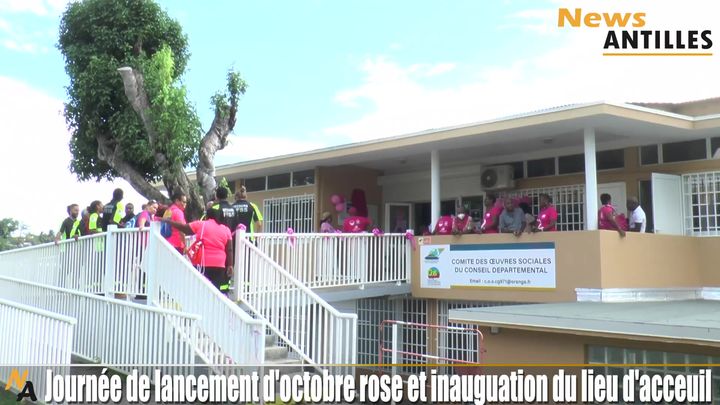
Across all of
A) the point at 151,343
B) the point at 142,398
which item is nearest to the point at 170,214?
the point at 151,343

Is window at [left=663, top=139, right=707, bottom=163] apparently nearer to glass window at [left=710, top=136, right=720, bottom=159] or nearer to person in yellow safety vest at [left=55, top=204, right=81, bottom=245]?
glass window at [left=710, top=136, right=720, bottom=159]

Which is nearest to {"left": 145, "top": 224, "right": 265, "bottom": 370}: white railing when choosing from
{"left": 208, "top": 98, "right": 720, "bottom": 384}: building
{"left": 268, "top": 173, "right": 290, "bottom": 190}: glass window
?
{"left": 208, "top": 98, "right": 720, "bottom": 384}: building

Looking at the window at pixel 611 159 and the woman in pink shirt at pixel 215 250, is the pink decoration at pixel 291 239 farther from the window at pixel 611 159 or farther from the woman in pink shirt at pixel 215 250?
the window at pixel 611 159

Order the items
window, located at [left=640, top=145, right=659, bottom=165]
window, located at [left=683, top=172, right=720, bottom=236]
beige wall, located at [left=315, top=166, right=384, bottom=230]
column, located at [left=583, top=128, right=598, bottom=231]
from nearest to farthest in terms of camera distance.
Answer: column, located at [left=583, top=128, right=598, bottom=231]
window, located at [left=683, top=172, right=720, bottom=236]
window, located at [left=640, top=145, right=659, bottom=165]
beige wall, located at [left=315, top=166, right=384, bottom=230]

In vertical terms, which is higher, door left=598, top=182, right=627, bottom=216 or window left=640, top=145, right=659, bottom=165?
window left=640, top=145, right=659, bottom=165

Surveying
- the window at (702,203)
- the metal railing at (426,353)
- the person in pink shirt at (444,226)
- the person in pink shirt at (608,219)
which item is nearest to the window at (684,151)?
the window at (702,203)

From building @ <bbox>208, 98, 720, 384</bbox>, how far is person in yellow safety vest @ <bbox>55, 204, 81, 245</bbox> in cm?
463

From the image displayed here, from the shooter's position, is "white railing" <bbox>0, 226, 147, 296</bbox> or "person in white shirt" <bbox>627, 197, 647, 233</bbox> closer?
"white railing" <bbox>0, 226, 147, 296</bbox>

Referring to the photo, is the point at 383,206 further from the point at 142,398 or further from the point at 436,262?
the point at 142,398

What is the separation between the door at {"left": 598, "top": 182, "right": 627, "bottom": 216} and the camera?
1216 cm

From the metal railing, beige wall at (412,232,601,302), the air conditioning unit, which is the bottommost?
the metal railing

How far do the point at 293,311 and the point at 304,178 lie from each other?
819cm

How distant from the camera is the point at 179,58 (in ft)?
56.3

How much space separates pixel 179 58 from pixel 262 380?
12.2 m
